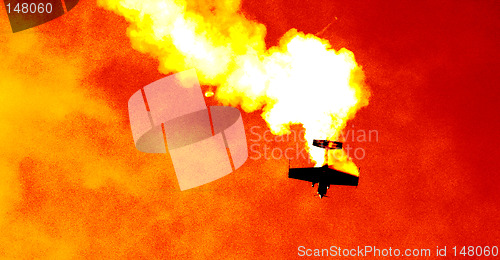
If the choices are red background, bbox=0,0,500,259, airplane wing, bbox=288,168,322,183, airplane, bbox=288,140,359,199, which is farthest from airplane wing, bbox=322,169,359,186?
red background, bbox=0,0,500,259

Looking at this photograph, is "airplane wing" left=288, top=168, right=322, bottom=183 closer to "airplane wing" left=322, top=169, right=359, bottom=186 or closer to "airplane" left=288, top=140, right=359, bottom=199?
"airplane" left=288, top=140, right=359, bottom=199

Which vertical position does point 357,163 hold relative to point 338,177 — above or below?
above

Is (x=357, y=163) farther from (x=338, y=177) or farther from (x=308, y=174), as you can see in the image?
(x=308, y=174)

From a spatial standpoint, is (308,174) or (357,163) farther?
(357,163)

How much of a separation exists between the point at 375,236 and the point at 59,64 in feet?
19.3

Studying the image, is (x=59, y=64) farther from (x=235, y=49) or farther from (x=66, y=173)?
(x=235, y=49)

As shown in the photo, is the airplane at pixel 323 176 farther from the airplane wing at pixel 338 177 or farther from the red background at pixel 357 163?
the red background at pixel 357 163

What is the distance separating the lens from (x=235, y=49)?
22.1 feet

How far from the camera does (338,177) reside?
6180mm

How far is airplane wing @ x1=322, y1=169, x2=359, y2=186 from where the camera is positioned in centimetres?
609

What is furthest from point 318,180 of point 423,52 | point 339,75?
point 423,52

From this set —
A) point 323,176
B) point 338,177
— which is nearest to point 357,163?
point 338,177

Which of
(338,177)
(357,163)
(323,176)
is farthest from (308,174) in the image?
(357,163)

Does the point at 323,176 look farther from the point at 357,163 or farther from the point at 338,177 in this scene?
the point at 357,163
